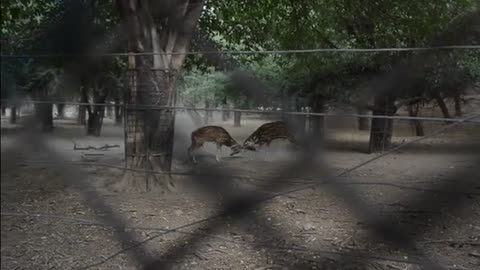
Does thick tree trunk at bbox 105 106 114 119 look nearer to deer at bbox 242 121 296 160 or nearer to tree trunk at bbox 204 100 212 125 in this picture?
tree trunk at bbox 204 100 212 125

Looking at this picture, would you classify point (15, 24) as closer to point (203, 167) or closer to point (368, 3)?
point (203, 167)

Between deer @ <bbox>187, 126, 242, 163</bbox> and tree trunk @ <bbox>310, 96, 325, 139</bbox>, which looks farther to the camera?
deer @ <bbox>187, 126, 242, 163</bbox>

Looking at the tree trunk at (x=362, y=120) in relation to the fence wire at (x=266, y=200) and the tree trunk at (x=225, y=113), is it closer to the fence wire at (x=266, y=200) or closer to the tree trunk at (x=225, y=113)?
the fence wire at (x=266, y=200)

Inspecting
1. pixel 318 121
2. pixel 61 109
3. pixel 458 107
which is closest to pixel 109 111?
pixel 61 109

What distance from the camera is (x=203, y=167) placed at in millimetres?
1258

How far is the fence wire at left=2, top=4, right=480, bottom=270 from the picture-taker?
3.81 feet

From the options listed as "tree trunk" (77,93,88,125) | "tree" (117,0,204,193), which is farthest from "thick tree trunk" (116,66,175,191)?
"tree trunk" (77,93,88,125)

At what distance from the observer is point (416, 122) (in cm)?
118

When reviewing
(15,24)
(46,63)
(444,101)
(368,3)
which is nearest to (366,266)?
(444,101)

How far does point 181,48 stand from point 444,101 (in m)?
0.71

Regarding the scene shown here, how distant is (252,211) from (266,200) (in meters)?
0.06

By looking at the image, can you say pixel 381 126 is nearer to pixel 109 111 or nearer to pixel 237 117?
pixel 237 117

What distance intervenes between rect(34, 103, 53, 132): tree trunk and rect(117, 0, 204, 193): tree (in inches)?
7.7

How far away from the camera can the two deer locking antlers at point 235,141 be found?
1.22 m
